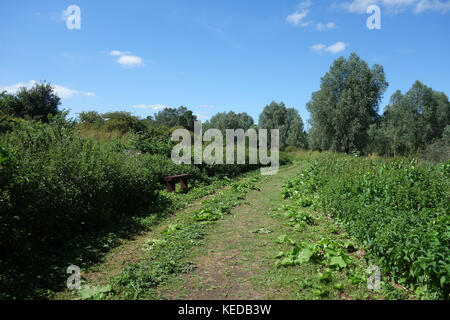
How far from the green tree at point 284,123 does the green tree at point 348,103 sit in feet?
58.9

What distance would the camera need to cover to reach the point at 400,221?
4.46 metres

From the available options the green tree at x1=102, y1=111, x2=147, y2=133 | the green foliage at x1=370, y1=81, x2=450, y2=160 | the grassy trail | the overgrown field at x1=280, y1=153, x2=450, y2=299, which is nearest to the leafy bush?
the grassy trail

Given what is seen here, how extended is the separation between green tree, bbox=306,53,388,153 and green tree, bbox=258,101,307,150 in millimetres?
17954

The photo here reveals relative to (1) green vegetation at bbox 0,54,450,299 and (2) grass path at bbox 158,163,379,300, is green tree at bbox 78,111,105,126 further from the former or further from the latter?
(2) grass path at bbox 158,163,379,300

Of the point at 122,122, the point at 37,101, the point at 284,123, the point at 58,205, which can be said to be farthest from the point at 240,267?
the point at 284,123

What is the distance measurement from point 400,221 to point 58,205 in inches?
236

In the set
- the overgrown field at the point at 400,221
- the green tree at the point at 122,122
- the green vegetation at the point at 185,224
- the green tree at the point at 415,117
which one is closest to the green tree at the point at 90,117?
the green tree at the point at 122,122

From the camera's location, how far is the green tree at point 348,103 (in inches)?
1297

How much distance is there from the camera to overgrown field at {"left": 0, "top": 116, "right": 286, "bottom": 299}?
14.6ft

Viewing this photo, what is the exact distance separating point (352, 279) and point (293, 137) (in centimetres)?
5037

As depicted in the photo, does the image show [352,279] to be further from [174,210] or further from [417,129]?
[417,129]

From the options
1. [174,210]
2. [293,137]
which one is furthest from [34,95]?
[293,137]

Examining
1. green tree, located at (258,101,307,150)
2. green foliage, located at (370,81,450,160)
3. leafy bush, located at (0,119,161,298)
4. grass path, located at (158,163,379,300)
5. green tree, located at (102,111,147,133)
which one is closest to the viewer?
grass path, located at (158,163,379,300)

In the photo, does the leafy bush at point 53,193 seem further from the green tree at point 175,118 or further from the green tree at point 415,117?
the green tree at point 175,118
